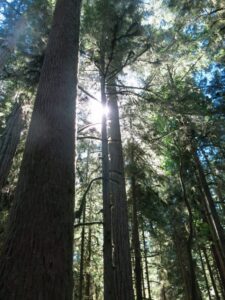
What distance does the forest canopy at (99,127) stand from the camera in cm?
182

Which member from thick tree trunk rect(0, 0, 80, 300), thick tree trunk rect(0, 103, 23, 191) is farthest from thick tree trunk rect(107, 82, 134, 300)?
thick tree trunk rect(0, 103, 23, 191)

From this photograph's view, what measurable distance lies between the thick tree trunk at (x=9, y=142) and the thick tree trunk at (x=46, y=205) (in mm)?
4982

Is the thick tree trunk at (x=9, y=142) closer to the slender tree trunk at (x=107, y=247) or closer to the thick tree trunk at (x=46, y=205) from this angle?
the slender tree trunk at (x=107, y=247)

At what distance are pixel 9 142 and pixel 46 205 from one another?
649 centimetres

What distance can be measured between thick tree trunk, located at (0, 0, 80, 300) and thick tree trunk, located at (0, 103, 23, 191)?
498cm

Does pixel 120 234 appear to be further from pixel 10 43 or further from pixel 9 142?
pixel 10 43

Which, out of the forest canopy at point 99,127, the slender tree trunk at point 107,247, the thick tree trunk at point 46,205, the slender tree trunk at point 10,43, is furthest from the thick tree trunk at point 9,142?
the thick tree trunk at point 46,205

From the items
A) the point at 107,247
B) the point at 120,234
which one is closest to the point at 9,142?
the point at 120,234

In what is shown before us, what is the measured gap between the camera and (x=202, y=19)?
10156 mm

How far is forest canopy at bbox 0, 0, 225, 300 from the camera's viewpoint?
182cm

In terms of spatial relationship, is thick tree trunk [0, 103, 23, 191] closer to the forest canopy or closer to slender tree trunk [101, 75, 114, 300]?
the forest canopy

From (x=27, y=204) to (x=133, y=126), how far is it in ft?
24.7

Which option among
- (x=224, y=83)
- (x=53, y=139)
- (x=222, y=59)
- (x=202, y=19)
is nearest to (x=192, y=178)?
(x=224, y=83)

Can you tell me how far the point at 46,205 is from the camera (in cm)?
189
